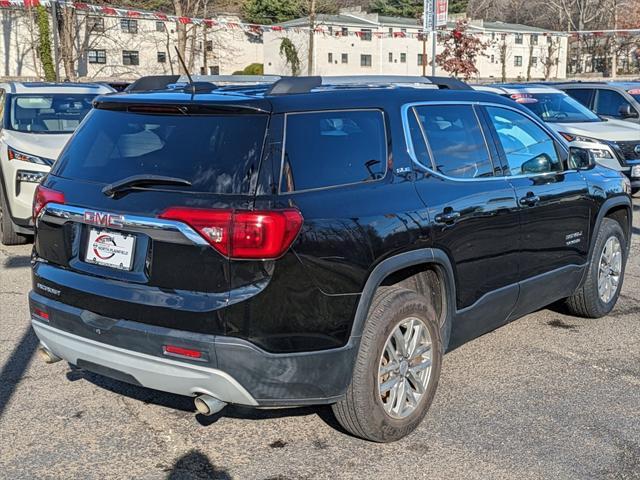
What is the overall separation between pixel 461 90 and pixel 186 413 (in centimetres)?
256

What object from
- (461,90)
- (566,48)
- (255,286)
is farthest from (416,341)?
(566,48)

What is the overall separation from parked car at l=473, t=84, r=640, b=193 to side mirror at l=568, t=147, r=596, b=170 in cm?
513

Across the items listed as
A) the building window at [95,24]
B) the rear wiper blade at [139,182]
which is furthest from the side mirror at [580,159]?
the building window at [95,24]

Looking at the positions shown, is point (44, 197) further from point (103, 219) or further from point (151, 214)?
point (151, 214)

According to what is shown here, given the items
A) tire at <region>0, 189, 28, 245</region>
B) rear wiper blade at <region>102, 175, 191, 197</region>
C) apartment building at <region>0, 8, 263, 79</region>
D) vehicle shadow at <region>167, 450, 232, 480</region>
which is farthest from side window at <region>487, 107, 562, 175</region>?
apartment building at <region>0, 8, 263, 79</region>

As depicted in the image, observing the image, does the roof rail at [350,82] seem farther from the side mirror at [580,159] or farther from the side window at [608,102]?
the side window at [608,102]

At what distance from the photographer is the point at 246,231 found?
10.6ft

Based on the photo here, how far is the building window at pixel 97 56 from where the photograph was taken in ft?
176

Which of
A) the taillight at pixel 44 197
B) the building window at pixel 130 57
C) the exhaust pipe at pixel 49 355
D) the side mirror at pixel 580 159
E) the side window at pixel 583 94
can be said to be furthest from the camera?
the building window at pixel 130 57

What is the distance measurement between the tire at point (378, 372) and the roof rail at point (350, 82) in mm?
1103

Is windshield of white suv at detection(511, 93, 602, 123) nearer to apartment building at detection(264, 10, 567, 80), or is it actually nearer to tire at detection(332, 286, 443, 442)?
tire at detection(332, 286, 443, 442)

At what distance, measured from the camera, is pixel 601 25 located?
77188 millimetres

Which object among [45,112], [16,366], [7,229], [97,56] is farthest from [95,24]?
[16,366]

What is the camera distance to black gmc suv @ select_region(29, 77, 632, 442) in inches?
130
